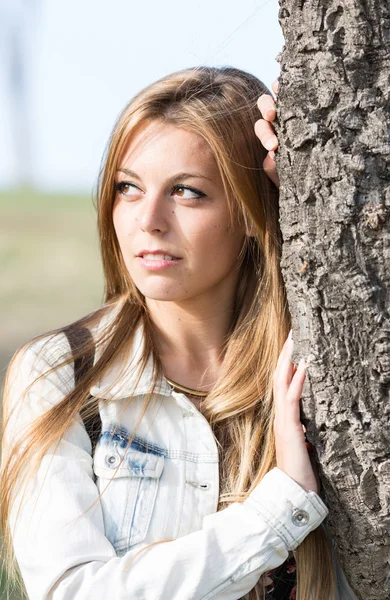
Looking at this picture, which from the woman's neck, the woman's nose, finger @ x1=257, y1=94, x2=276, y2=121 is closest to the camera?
finger @ x1=257, y1=94, x2=276, y2=121

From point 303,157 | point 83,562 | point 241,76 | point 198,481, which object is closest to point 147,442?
point 198,481

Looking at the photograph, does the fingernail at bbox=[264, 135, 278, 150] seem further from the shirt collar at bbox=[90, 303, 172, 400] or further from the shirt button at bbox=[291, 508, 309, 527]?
A: the shirt button at bbox=[291, 508, 309, 527]

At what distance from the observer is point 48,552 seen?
7.11ft

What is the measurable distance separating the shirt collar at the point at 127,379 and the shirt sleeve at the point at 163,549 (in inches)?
12.7

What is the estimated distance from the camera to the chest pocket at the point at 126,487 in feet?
7.61

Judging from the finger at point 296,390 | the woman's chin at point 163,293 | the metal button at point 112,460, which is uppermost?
the woman's chin at point 163,293

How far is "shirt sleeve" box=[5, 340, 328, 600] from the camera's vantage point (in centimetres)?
211

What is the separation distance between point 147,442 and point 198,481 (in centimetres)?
19

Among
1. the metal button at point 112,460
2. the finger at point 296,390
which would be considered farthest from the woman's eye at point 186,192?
the metal button at point 112,460

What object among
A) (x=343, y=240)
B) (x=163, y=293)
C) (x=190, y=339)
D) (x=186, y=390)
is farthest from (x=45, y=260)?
(x=343, y=240)

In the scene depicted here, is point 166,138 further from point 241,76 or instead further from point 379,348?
point 379,348

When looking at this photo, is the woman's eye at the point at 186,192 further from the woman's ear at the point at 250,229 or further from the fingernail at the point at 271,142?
the fingernail at the point at 271,142

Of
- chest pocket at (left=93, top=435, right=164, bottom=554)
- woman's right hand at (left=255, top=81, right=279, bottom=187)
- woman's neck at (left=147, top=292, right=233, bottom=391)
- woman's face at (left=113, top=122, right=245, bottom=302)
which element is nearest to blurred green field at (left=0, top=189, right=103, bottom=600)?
woman's neck at (left=147, top=292, right=233, bottom=391)

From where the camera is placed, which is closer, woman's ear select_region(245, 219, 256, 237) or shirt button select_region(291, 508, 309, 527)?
shirt button select_region(291, 508, 309, 527)
